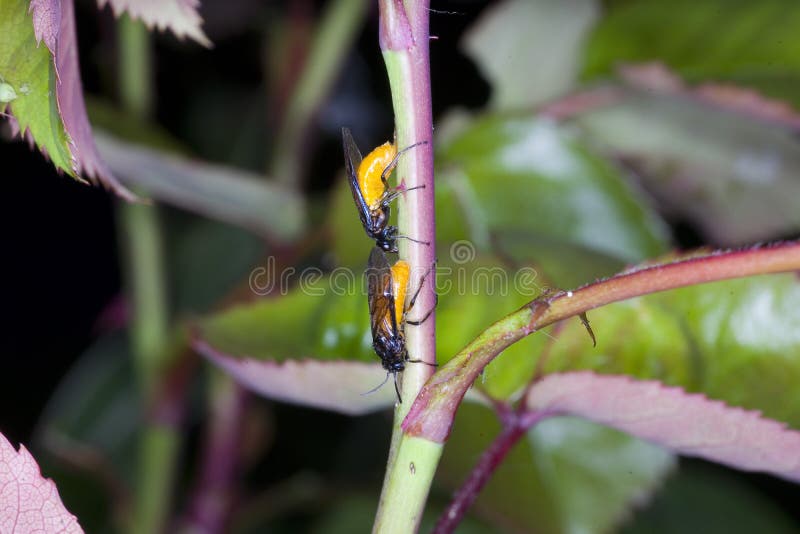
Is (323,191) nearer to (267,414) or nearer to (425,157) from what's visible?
(267,414)

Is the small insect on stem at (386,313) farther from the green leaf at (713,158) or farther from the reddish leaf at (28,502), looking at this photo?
the green leaf at (713,158)

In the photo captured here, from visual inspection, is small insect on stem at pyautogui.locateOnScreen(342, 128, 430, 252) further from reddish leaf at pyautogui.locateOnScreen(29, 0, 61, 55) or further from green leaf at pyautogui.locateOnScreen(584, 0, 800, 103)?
green leaf at pyautogui.locateOnScreen(584, 0, 800, 103)

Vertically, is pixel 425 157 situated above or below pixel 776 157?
above

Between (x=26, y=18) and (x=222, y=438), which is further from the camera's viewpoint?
(x=222, y=438)

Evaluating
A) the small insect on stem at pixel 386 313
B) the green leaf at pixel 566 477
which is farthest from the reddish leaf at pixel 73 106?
the green leaf at pixel 566 477

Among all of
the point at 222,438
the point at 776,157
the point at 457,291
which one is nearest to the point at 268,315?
the point at 457,291

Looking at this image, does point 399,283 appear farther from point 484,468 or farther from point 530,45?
point 530,45

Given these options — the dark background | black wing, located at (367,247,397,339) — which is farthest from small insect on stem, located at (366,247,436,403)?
the dark background
